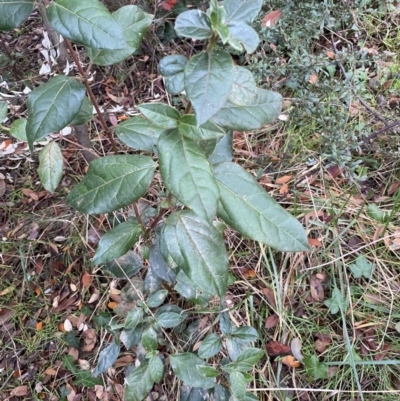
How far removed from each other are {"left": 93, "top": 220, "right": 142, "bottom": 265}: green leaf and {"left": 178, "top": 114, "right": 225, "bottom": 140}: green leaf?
52cm

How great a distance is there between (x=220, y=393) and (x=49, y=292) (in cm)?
100

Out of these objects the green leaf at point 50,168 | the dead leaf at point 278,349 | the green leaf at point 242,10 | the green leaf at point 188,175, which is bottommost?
the dead leaf at point 278,349

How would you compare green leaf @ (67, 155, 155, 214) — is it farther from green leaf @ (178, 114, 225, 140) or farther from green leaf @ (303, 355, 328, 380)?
green leaf @ (303, 355, 328, 380)

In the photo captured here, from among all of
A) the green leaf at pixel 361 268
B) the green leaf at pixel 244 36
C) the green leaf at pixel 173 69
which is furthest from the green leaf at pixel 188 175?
the green leaf at pixel 361 268

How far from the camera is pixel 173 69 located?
0.95 meters

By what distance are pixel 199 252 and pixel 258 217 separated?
0.19 meters

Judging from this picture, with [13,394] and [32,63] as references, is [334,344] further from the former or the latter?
[32,63]

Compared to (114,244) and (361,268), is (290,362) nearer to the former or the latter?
(361,268)

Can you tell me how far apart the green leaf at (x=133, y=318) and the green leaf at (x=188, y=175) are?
0.74 metres

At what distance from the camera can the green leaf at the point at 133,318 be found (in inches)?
57.6

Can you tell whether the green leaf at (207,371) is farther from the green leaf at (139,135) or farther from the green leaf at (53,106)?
the green leaf at (53,106)

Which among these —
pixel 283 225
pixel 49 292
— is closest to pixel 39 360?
pixel 49 292

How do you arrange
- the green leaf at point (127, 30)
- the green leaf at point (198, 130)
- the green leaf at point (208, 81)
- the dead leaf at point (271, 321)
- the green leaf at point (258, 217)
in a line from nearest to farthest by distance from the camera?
the green leaf at point (208, 81), the green leaf at point (198, 130), the green leaf at point (258, 217), the green leaf at point (127, 30), the dead leaf at point (271, 321)

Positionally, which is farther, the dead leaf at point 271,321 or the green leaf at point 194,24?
the dead leaf at point 271,321
